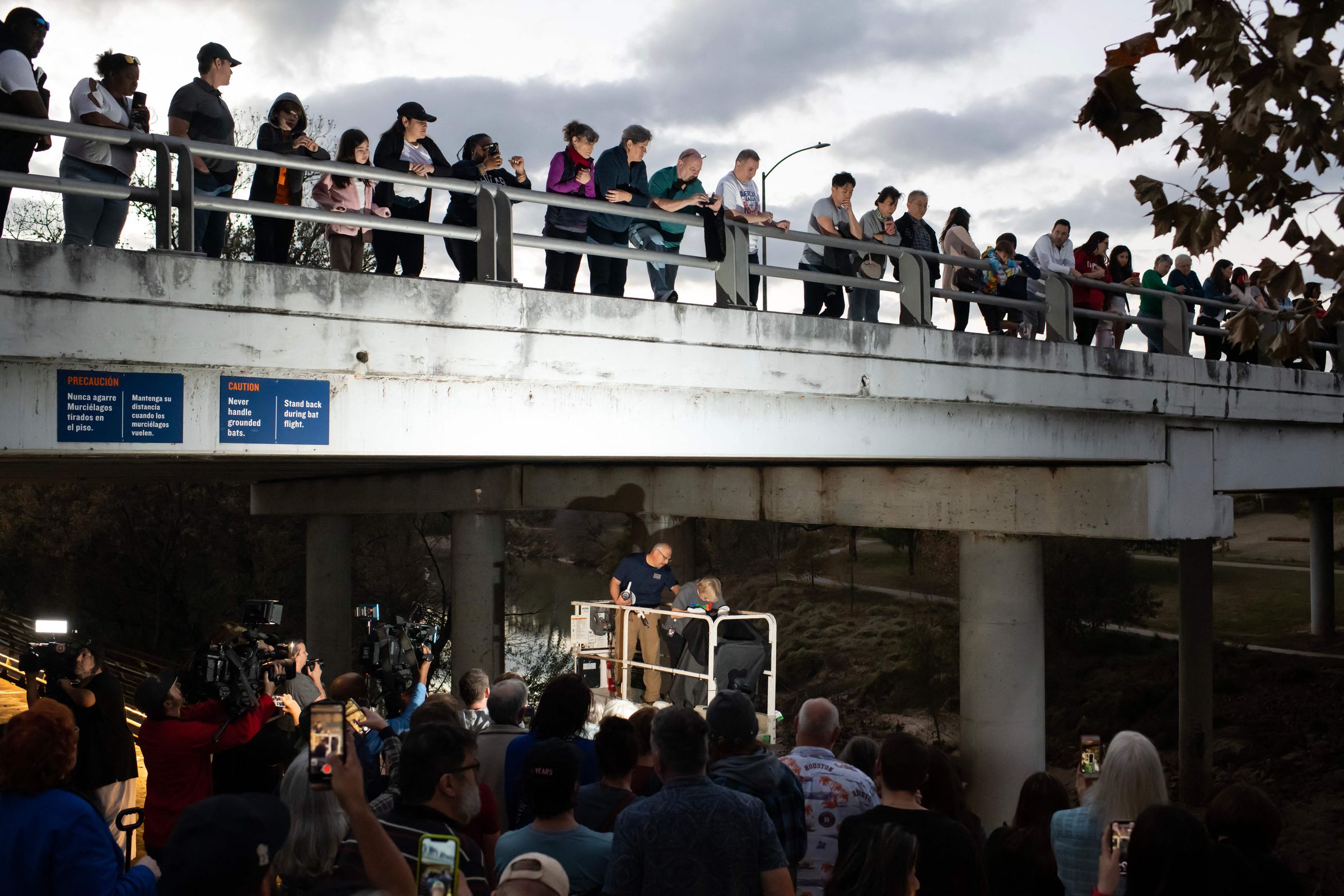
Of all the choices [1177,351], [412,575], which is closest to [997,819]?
[1177,351]

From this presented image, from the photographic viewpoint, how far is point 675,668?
10.6 meters

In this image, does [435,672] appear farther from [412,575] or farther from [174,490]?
[174,490]

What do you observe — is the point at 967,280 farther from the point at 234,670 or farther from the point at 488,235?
the point at 234,670

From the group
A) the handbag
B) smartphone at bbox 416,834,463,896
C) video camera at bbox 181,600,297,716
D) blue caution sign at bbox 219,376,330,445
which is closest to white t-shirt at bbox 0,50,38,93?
blue caution sign at bbox 219,376,330,445

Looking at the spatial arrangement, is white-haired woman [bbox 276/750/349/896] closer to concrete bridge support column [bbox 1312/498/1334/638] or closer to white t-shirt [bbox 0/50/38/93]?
white t-shirt [bbox 0/50/38/93]

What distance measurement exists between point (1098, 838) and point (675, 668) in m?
6.36

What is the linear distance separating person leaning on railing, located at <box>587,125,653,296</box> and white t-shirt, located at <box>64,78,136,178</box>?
342cm

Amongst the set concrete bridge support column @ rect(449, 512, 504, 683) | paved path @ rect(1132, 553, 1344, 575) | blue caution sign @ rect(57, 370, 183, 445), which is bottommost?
paved path @ rect(1132, 553, 1344, 575)

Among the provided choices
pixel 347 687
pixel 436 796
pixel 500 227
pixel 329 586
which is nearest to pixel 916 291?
pixel 500 227

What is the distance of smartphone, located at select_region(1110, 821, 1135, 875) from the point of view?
12.7ft

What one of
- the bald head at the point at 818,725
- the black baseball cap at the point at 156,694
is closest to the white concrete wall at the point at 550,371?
the black baseball cap at the point at 156,694

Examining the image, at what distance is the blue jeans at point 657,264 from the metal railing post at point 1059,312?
180 inches

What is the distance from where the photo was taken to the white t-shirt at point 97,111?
282 inches

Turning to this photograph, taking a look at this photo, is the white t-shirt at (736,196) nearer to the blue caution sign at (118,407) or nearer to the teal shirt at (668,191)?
the teal shirt at (668,191)
